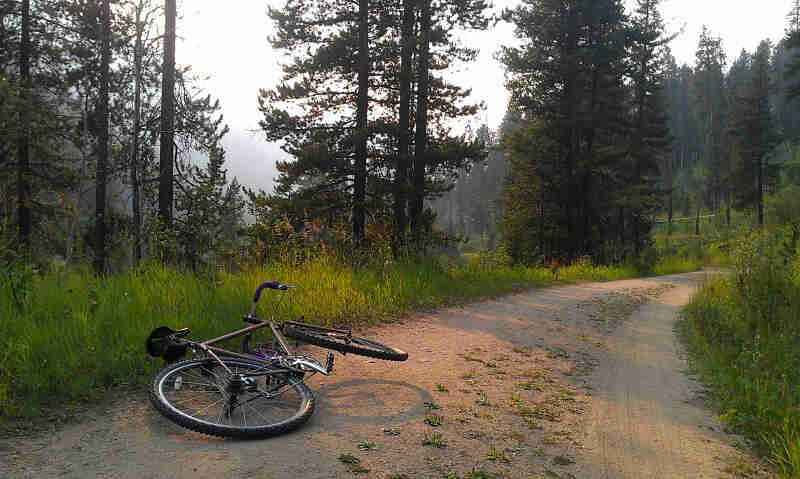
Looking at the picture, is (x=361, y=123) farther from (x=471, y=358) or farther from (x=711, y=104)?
(x=711, y=104)

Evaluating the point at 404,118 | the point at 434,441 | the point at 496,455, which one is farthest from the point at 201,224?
the point at 404,118

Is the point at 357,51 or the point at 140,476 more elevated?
the point at 357,51

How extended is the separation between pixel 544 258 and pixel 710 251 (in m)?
15.3

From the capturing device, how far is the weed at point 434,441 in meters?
3.41

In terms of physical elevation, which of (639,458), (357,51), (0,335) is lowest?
(639,458)

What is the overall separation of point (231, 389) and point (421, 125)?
14.3 m

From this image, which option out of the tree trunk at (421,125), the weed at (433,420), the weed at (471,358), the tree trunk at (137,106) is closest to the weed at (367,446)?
the weed at (433,420)

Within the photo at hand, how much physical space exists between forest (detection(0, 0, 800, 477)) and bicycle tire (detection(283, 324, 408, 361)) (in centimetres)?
137

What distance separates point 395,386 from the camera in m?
4.62

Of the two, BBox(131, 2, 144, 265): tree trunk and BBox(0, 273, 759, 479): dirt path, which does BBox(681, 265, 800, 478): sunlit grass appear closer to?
BBox(0, 273, 759, 479): dirt path

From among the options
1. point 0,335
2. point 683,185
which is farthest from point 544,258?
point 683,185

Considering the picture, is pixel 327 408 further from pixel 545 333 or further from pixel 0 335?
pixel 545 333

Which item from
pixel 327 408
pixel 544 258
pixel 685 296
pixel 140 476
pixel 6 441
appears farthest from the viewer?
pixel 544 258

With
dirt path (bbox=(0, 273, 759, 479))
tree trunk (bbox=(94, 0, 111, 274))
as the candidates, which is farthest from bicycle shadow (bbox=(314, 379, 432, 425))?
tree trunk (bbox=(94, 0, 111, 274))
